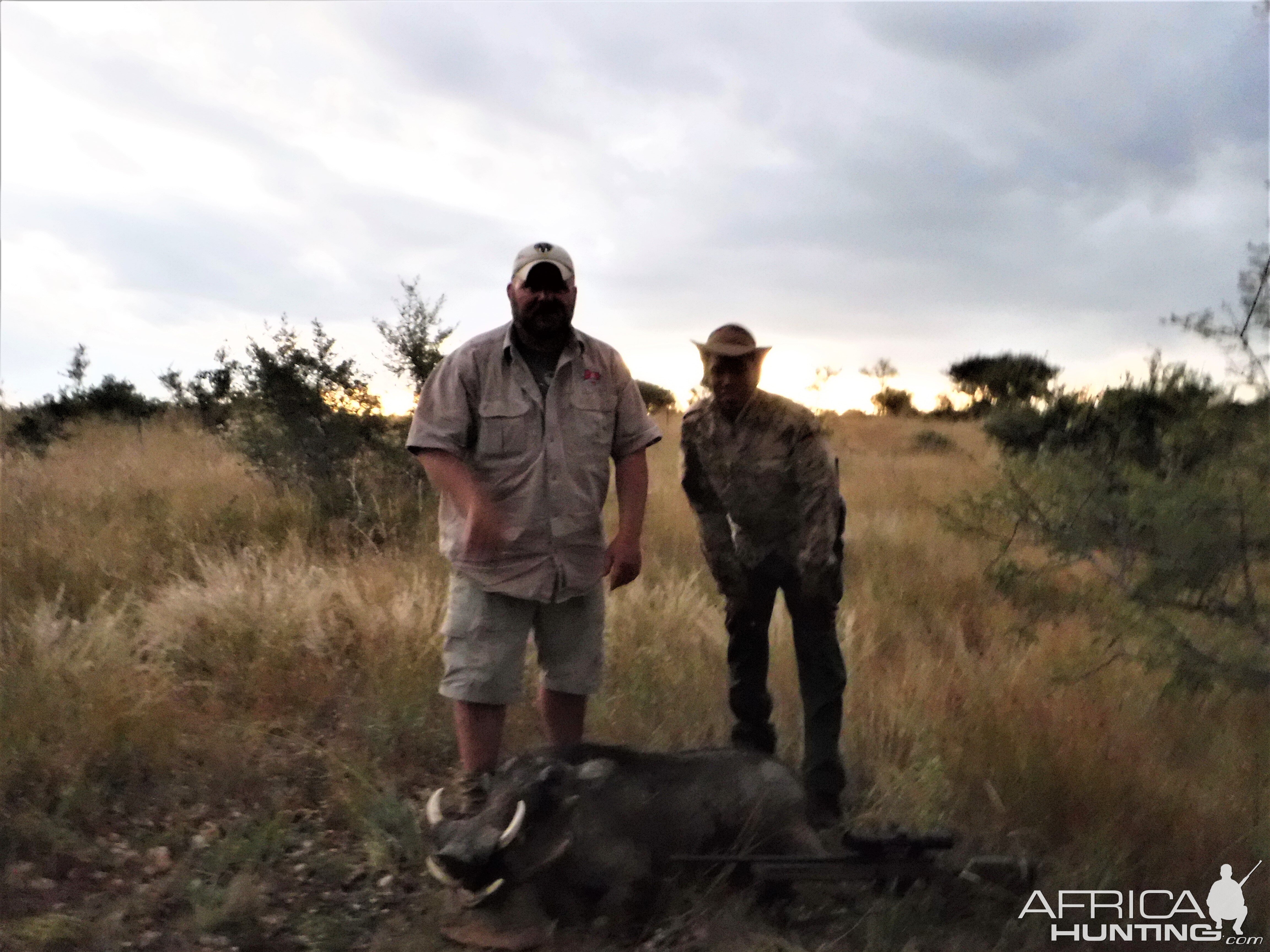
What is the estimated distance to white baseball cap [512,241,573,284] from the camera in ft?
11.8

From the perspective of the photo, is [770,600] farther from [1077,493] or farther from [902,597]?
[902,597]

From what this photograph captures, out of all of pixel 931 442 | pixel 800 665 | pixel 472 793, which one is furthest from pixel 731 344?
pixel 931 442

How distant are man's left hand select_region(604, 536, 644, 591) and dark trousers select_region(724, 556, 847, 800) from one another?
1.64ft

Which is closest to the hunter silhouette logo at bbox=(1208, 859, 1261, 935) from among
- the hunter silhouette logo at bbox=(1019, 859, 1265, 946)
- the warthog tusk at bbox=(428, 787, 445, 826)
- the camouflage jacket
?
the hunter silhouette logo at bbox=(1019, 859, 1265, 946)

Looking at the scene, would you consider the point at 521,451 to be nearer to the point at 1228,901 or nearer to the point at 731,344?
the point at 731,344

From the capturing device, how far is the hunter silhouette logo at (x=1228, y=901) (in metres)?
3.12

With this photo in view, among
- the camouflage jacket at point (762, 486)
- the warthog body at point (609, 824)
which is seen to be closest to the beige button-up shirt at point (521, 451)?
the camouflage jacket at point (762, 486)

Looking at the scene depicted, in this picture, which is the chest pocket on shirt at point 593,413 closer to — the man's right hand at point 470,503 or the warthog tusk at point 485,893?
the man's right hand at point 470,503

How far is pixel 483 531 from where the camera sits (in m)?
3.53

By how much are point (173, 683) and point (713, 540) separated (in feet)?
9.20

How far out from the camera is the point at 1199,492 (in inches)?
174

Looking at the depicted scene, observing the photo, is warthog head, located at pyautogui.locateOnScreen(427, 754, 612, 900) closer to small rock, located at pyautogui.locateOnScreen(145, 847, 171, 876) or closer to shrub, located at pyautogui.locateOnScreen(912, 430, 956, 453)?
small rock, located at pyautogui.locateOnScreen(145, 847, 171, 876)

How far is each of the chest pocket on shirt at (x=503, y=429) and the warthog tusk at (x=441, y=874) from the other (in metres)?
1.39

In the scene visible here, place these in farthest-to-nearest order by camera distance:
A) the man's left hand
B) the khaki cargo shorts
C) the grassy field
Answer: the man's left hand, the khaki cargo shorts, the grassy field
